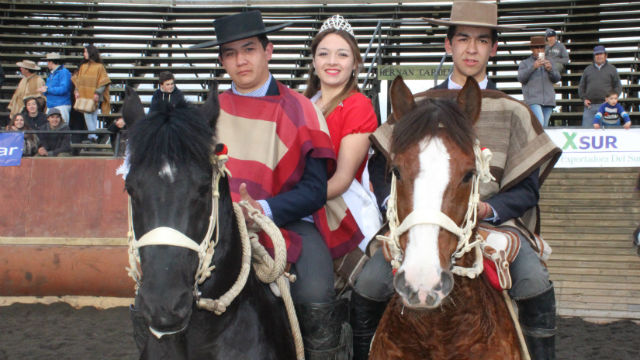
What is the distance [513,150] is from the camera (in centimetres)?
312

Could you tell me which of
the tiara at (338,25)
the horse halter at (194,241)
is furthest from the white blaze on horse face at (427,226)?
the tiara at (338,25)

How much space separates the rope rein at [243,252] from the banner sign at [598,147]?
20.3 ft

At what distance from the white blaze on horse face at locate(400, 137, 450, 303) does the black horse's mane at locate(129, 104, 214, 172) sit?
743 mm

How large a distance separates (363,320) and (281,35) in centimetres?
1737

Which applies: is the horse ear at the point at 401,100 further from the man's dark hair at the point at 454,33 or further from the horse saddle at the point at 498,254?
the man's dark hair at the point at 454,33

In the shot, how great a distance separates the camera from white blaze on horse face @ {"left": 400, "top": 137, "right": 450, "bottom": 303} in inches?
85.8

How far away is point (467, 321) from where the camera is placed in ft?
8.52

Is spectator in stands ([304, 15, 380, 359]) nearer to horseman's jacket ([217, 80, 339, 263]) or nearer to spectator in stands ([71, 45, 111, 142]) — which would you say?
horseman's jacket ([217, 80, 339, 263])

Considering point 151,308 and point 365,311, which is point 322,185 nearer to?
point 365,311

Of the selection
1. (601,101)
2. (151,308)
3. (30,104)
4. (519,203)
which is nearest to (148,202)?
(151,308)

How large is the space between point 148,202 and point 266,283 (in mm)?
931

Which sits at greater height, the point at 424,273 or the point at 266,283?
the point at 424,273

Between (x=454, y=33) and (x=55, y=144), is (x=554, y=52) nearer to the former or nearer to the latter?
(x=55, y=144)

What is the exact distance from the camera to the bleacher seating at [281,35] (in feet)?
56.0
